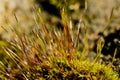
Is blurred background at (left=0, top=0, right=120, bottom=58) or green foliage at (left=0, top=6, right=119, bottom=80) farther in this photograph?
blurred background at (left=0, top=0, right=120, bottom=58)

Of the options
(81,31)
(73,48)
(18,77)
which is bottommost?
(18,77)

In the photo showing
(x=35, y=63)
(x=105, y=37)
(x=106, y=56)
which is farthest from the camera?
(x=105, y=37)

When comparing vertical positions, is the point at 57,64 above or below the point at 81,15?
below

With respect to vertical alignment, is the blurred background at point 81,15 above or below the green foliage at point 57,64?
above

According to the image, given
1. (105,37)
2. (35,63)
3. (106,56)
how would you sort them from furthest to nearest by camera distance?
(105,37) → (106,56) → (35,63)

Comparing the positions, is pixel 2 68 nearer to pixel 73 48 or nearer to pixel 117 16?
pixel 73 48

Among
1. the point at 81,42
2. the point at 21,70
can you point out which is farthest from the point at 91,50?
the point at 21,70

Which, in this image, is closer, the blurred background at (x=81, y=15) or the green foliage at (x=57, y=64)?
the green foliage at (x=57, y=64)

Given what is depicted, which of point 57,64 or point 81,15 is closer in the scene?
point 57,64

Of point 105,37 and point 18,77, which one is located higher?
point 105,37

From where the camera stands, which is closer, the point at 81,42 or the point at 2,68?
the point at 2,68

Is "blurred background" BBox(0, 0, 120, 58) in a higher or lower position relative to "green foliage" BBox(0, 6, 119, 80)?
higher
